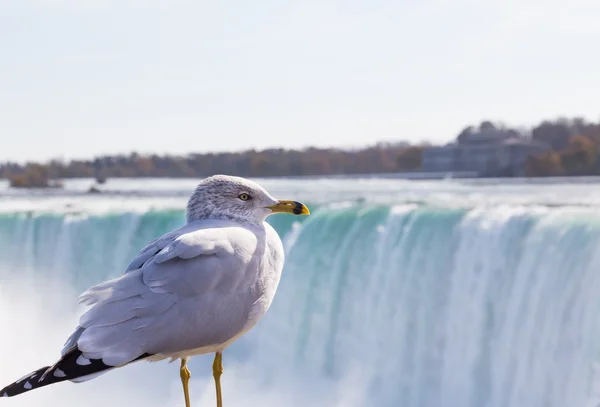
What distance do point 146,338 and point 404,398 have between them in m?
6.42

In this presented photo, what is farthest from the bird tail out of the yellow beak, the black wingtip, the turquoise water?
the turquoise water

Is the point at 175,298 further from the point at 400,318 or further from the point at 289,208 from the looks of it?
the point at 400,318

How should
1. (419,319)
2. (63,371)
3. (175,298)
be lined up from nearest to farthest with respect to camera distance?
(63,371), (175,298), (419,319)

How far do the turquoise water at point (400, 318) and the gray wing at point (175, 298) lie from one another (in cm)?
549

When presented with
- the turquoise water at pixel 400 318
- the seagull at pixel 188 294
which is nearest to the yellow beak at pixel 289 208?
the seagull at pixel 188 294

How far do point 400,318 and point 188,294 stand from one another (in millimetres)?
6512

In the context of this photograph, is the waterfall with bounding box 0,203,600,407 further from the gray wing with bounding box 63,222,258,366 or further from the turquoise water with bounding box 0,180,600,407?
the gray wing with bounding box 63,222,258,366

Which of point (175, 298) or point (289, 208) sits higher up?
point (289, 208)

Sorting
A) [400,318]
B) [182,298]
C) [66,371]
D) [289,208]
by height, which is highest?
[289,208]

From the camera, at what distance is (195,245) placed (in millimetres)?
1904

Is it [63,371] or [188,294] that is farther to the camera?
[188,294]

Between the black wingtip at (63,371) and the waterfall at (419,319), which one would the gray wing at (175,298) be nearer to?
the black wingtip at (63,371)

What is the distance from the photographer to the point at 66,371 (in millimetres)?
1786

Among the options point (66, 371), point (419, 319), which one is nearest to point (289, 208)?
point (66, 371)
